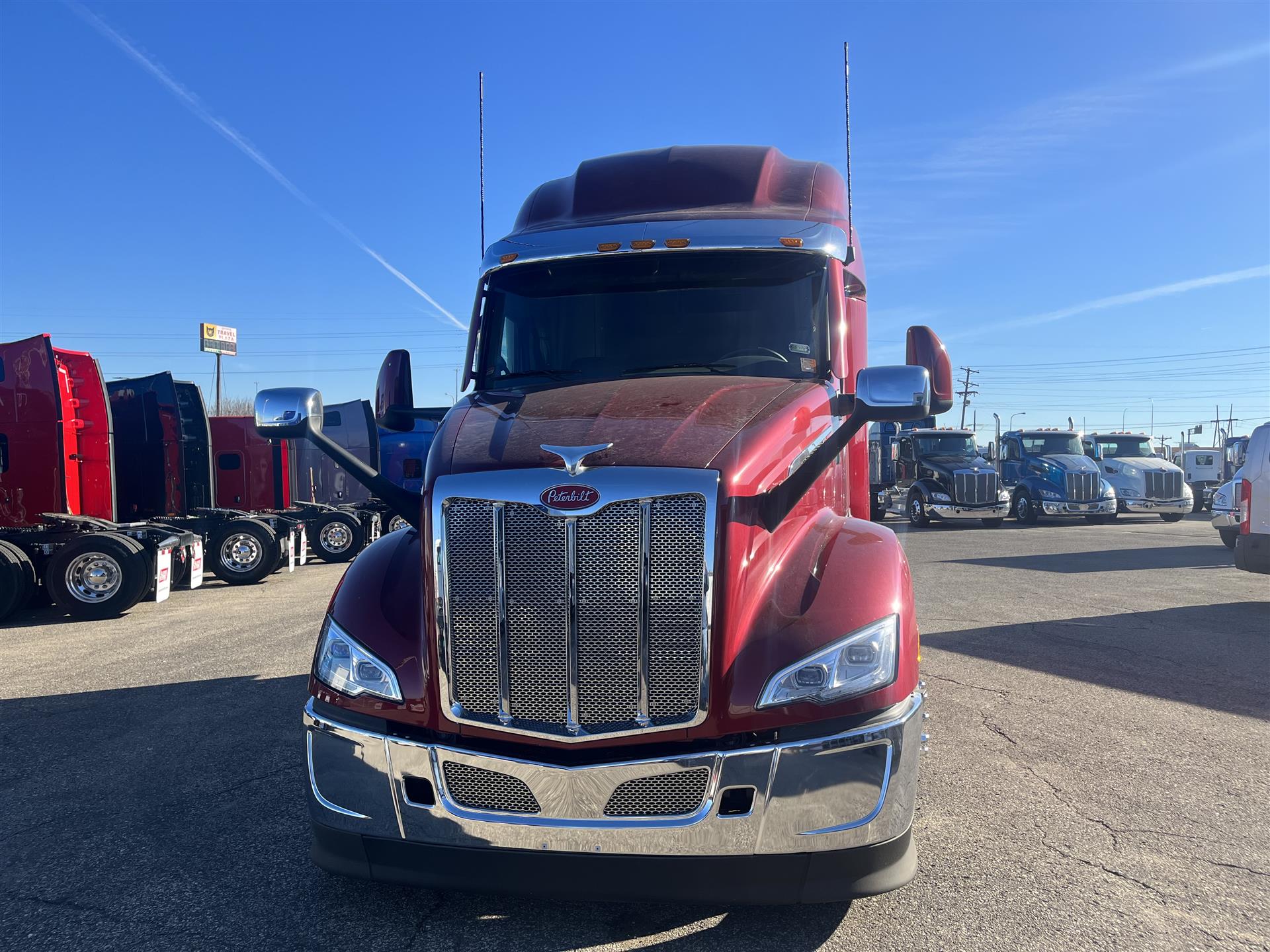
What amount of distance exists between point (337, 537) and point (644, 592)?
14795 mm

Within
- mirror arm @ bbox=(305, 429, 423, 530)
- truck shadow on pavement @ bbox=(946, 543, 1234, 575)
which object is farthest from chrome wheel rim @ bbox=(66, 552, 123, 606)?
truck shadow on pavement @ bbox=(946, 543, 1234, 575)

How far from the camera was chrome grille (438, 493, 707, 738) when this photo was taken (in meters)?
2.77

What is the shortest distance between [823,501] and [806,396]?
1.49ft

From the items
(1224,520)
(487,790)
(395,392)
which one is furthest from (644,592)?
(1224,520)

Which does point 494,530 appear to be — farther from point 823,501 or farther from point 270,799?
point 270,799

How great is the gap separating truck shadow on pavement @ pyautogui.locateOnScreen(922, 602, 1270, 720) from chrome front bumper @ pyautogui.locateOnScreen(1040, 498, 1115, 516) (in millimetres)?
15427

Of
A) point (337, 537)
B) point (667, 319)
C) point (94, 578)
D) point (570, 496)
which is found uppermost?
point (667, 319)

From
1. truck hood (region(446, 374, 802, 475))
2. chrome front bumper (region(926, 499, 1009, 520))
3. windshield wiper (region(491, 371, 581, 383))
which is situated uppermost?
windshield wiper (region(491, 371, 581, 383))

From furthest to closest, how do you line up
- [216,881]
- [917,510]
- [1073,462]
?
[1073,462] < [917,510] < [216,881]

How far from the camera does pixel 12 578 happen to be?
9.45 meters

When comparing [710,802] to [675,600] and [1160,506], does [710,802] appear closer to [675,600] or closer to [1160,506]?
[675,600]

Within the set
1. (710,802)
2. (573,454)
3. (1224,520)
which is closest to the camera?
(710,802)

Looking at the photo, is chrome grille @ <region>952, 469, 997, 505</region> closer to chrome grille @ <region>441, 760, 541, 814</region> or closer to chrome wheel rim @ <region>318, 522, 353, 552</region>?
chrome wheel rim @ <region>318, 522, 353, 552</region>

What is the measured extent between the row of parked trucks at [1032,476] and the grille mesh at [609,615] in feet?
65.3
